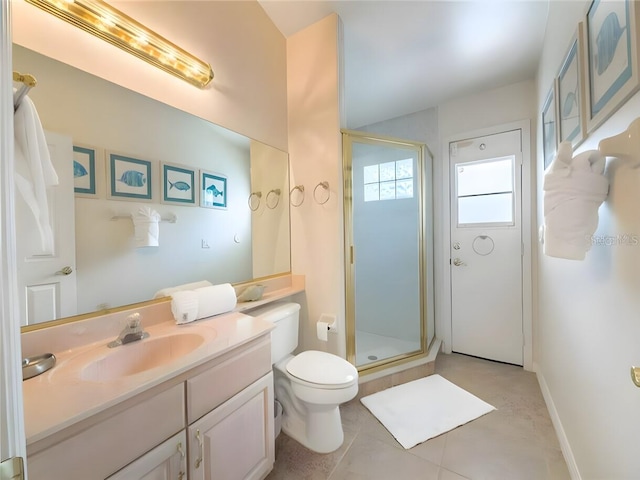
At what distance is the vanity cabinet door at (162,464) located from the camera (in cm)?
74

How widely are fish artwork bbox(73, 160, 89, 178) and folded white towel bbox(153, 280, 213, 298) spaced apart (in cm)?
59

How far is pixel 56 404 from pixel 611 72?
6.12ft

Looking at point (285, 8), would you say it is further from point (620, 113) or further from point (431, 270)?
point (431, 270)

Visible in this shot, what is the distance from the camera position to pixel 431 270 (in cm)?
272


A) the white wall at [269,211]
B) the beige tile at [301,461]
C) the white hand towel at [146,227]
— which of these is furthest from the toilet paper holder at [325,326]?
the white hand towel at [146,227]

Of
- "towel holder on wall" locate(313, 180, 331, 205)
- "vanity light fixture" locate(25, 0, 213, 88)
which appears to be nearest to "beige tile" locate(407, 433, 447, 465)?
"towel holder on wall" locate(313, 180, 331, 205)

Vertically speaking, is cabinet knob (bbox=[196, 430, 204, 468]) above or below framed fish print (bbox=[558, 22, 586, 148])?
below

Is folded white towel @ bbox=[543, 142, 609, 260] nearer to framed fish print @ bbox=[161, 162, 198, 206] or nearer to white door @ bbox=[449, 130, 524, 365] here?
framed fish print @ bbox=[161, 162, 198, 206]

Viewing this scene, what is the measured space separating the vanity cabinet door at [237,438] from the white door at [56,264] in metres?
0.68

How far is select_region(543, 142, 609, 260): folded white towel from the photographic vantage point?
2.82ft

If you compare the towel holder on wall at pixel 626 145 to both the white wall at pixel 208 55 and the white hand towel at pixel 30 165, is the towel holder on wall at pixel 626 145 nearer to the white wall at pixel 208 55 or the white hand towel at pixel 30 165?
the white hand towel at pixel 30 165

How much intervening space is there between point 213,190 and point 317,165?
78cm

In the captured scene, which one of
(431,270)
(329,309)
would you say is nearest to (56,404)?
(329,309)

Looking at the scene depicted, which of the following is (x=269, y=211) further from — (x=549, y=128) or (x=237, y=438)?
(x=549, y=128)
